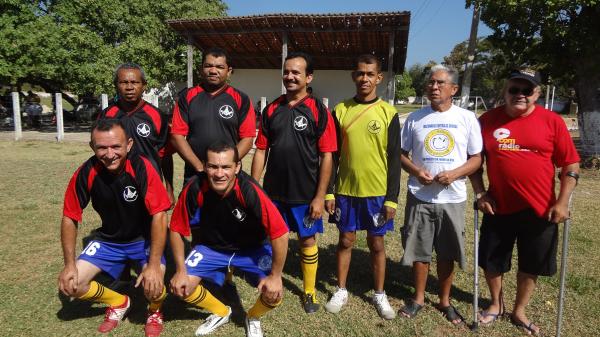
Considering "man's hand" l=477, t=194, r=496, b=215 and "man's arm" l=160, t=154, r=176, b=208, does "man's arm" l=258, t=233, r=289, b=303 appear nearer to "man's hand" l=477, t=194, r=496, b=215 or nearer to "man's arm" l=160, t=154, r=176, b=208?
"man's hand" l=477, t=194, r=496, b=215

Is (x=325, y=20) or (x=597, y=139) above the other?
(x=325, y=20)

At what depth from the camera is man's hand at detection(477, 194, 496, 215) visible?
124 inches

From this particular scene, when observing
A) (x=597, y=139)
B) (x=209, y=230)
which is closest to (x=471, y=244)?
(x=209, y=230)

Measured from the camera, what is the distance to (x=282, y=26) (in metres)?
14.6

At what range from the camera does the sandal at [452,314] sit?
3.32 metres

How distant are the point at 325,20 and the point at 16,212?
36.3 ft

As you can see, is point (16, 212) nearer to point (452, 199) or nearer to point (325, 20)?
point (452, 199)

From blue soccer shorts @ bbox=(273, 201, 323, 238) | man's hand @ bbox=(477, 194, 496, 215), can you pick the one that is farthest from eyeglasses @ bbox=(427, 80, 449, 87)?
blue soccer shorts @ bbox=(273, 201, 323, 238)

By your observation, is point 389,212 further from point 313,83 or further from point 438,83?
point 313,83

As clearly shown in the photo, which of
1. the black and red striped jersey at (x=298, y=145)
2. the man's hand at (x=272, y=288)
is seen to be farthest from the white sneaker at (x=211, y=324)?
the black and red striped jersey at (x=298, y=145)

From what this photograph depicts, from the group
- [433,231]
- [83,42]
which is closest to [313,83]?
[83,42]

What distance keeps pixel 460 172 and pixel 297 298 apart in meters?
1.83

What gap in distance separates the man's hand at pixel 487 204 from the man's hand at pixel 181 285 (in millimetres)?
2303

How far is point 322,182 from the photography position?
331 centimetres
